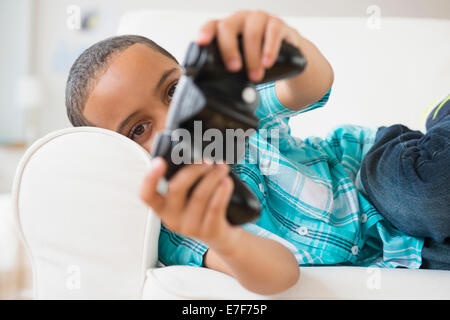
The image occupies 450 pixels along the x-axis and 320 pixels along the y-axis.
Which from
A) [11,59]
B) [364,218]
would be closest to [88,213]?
[364,218]

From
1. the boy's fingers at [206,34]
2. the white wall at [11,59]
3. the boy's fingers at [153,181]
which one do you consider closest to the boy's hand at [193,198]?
the boy's fingers at [153,181]

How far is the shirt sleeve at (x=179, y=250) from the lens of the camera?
0.60 meters

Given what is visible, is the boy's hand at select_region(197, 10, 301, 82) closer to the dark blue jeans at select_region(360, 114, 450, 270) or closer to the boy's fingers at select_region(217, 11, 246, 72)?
the boy's fingers at select_region(217, 11, 246, 72)

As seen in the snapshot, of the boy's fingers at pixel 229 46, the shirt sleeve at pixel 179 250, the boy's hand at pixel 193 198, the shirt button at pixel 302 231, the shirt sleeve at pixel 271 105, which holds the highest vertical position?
the boy's fingers at pixel 229 46

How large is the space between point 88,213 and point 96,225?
0.7 inches

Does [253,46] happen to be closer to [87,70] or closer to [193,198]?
[193,198]

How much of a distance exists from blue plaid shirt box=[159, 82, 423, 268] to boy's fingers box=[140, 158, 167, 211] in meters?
0.25

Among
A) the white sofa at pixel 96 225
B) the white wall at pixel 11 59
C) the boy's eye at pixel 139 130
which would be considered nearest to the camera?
the white sofa at pixel 96 225

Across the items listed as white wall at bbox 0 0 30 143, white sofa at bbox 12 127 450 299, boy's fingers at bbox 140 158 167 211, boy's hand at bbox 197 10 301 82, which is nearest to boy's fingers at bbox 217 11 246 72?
boy's hand at bbox 197 10 301 82

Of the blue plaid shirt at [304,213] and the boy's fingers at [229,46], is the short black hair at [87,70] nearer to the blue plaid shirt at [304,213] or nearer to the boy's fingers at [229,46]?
the blue plaid shirt at [304,213]

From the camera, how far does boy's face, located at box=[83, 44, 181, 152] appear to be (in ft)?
2.01

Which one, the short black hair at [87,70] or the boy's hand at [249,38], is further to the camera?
the short black hair at [87,70]

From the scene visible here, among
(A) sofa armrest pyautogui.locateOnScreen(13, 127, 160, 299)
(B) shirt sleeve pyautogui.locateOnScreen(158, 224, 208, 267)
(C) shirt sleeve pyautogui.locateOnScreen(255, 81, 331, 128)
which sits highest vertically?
(C) shirt sleeve pyautogui.locateOnScreen(255, 81, 331, 128)
